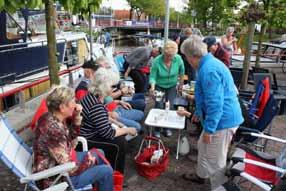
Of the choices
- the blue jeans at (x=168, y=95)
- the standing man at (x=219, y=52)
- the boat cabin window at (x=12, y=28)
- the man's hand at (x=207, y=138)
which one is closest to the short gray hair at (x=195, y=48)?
the man's hand at (x=207, y=138)

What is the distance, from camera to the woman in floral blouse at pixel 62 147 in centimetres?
270

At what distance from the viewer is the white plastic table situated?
4.21m

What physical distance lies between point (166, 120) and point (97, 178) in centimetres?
166

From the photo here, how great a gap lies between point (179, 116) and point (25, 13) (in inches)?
198

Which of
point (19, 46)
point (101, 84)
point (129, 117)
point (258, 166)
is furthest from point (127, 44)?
point (258, 166)

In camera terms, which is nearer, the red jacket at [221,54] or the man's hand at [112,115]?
the man's hand at [112,115]

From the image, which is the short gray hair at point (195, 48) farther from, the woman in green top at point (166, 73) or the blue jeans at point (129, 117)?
the woman in green top at point (166, 73)

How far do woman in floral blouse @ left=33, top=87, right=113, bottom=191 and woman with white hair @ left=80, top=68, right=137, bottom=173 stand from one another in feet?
0.62

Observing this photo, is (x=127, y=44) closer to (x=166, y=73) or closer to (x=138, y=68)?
(x=138, y=68)

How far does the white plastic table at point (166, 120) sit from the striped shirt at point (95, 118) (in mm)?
914

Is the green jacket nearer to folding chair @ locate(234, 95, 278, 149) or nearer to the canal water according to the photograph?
folding chair @ locate(234, 95, 278, 149)

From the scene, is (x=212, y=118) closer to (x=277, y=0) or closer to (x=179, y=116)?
(x=179, y=116)

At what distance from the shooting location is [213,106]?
3104mm

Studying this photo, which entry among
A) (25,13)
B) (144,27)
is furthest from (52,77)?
(144,27)
